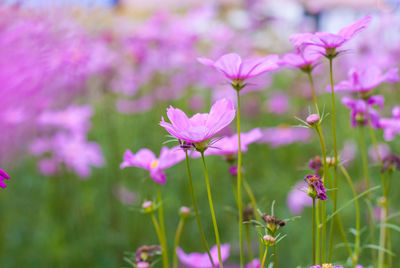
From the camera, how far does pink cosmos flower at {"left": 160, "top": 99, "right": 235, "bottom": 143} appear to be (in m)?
0.40

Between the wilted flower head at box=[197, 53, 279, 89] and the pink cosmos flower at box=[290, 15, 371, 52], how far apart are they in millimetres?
33

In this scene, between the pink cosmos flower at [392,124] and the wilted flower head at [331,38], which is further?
the pink cosmos flower at [392,124]

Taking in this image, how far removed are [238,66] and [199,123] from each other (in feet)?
0.22

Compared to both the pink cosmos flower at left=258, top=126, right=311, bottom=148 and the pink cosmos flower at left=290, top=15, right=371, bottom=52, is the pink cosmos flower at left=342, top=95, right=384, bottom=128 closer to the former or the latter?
the pink cosmos flower at left=290, top=15, right=371, bottom=52

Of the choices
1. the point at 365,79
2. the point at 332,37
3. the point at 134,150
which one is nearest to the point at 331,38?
the point at 332,37

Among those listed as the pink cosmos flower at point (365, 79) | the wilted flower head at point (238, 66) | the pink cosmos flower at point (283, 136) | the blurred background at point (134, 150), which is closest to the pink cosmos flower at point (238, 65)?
the wilted flower head at point (238, 66)

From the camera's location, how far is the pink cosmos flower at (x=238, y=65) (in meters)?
0.46

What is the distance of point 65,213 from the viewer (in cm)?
160

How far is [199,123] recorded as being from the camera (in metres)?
0.45

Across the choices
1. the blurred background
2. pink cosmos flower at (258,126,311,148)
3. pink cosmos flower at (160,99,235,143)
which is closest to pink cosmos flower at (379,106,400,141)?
pink cosmos flower at (160,99,235,143)

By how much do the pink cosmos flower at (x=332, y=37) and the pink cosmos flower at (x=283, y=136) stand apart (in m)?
1.51

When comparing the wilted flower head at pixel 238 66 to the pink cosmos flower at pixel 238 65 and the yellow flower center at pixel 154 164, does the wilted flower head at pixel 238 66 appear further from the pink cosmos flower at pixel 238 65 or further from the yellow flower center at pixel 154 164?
the yellow flower center at pixel 154 164

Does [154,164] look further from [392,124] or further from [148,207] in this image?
[392,124]

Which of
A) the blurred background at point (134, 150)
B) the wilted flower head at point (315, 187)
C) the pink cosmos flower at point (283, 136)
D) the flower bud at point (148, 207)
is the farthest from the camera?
the pink cosmos flower at point (283, 136)
